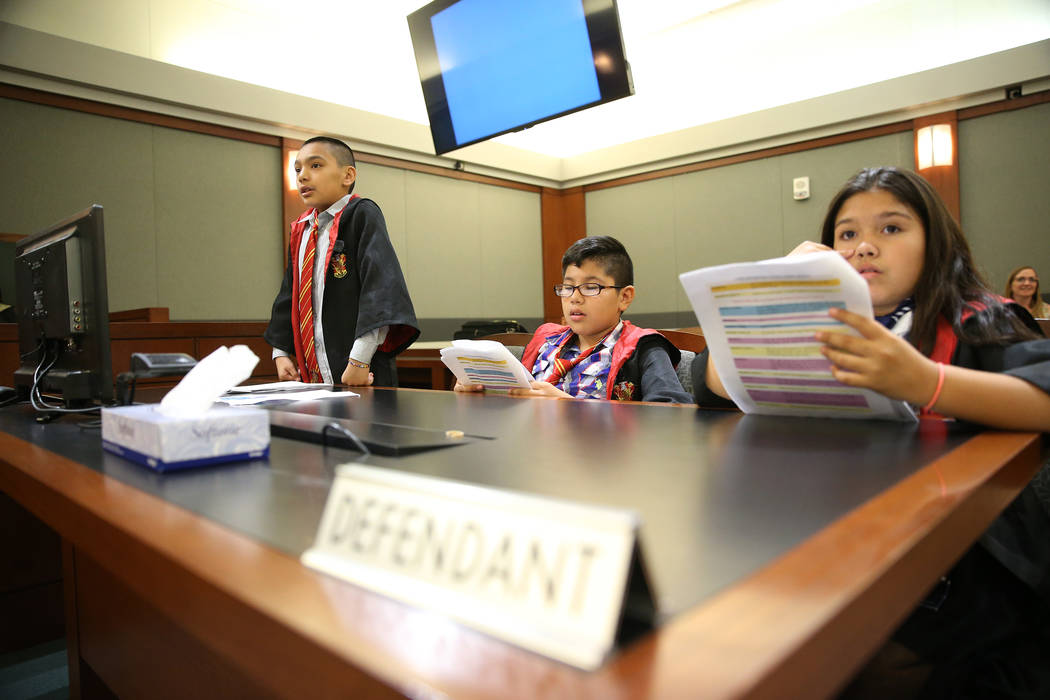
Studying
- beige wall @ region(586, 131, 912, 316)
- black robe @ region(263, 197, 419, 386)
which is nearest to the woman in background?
beige wall @ region(586, 131, 912, 316)

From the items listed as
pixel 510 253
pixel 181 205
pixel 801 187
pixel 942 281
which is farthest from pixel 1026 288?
pixel 181 205

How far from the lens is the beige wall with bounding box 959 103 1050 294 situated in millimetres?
3789

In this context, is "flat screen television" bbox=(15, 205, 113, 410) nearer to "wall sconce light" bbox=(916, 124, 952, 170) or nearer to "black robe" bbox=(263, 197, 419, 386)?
"black robe" bbox=(263, 197, 419, 386)

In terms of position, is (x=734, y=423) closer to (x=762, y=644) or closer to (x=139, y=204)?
(x=762, y=644)

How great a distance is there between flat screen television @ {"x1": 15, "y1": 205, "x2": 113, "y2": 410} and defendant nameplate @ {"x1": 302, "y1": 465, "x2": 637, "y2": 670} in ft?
3.27

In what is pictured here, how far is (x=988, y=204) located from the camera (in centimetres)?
396

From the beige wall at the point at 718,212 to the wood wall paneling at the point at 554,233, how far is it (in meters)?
0.10

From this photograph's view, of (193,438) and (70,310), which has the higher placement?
(70,310)

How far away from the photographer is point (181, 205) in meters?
3.70

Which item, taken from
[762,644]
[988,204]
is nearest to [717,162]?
[988,204]

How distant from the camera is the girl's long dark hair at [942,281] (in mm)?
892

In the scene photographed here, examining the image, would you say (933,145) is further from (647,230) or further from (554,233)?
(554,233)

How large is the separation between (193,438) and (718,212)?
4720 mm

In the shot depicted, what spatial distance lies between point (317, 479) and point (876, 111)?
4468 mm
